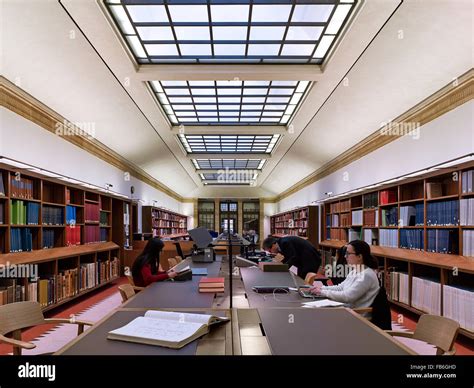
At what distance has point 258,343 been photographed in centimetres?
191

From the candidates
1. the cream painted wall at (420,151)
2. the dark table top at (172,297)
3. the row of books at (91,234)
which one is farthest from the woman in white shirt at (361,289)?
the row of books at (91,234)

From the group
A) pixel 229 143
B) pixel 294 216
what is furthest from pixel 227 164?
pixel 229 143

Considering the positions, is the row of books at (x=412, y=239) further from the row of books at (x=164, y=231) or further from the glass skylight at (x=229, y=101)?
the row of books at (x=164, y=231)

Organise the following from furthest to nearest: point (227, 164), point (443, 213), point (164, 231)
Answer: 1. point (227, 164)
2. point (164, 231)
3. point (443, 213)

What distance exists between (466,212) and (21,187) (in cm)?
553

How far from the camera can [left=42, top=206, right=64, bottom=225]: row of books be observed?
6.14m

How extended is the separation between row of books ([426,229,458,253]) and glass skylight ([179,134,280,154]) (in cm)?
718

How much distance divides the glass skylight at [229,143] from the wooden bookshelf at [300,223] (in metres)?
2.55

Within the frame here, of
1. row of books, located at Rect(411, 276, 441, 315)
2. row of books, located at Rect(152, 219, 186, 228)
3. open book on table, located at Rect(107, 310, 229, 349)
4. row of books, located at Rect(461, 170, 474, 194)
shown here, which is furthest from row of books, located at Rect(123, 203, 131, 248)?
open book on table, located at Rect(107, 310, 229, 349)

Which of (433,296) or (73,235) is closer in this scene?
(433,296)

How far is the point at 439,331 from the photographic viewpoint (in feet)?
7.88

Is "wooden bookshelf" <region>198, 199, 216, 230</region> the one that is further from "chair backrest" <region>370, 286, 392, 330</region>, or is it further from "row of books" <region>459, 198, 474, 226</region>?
"chair backrest" <region>370, 286, 392, 330</region>

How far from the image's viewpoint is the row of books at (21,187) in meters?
5.15

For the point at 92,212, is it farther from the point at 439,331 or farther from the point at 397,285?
the point at 439,331
